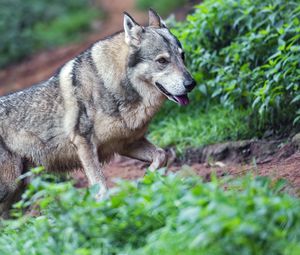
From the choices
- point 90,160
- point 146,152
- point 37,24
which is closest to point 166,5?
point 37,24

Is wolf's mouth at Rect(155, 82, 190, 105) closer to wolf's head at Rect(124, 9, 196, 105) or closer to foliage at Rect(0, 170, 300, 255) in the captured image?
wolf's head at Rect(124, 9, 196, 105)

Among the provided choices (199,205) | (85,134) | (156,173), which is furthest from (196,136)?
(199,205)

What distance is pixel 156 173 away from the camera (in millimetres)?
5984

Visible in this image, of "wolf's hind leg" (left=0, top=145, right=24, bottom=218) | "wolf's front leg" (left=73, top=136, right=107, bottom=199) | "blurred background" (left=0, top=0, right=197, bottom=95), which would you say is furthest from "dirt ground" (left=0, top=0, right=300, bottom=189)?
"wolf's hind leg" (left=0, top=145, right=24, bottom=218)

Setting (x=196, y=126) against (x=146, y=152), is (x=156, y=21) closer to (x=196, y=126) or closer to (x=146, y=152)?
(x=146, y=152)

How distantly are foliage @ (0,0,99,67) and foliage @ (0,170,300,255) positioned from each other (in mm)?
11129

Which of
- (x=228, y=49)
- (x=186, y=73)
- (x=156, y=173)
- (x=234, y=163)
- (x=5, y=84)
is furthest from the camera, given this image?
(x=5, y=84)

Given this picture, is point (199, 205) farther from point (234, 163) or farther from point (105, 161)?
point (234, 163)

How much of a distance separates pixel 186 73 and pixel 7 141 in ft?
6.38

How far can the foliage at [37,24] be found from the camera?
16.9 metres

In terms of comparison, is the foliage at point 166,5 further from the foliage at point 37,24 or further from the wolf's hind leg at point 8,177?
the wolf's hind leg at point 8,177

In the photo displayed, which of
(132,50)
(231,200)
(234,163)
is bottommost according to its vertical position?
(234,163)

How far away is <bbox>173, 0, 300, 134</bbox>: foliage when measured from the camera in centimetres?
820

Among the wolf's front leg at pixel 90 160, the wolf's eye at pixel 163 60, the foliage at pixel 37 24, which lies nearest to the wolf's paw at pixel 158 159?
the wolf's front leg at pixel 90 160
